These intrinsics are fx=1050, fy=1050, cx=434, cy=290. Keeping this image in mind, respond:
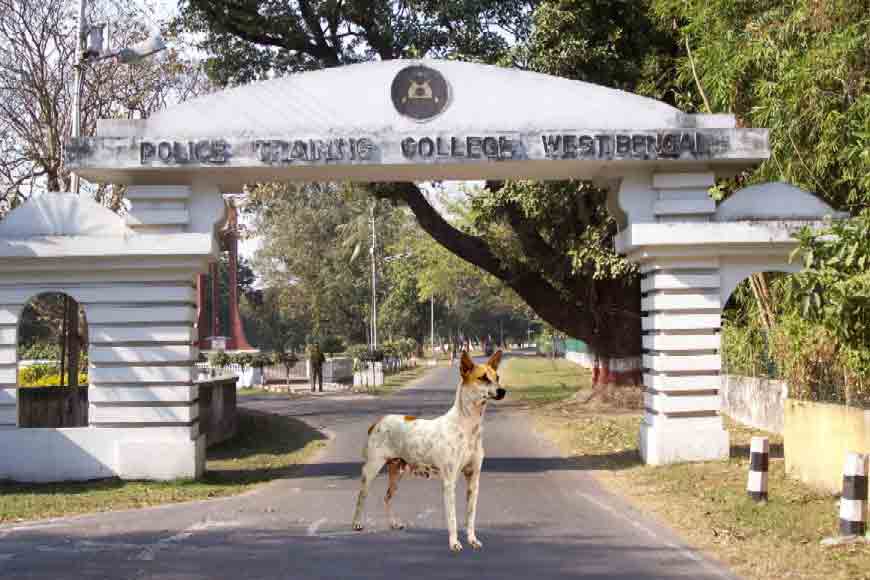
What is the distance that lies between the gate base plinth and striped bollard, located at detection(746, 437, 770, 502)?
3402 millimetres

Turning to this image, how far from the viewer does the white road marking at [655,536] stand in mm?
8477

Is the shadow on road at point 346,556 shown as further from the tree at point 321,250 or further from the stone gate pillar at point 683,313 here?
the tree at point 321,250

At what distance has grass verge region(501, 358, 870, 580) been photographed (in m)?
8.67

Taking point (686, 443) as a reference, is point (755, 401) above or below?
above

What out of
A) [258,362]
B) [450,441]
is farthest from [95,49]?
[258,362]

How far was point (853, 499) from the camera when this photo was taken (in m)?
9.34

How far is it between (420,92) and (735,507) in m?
6.91

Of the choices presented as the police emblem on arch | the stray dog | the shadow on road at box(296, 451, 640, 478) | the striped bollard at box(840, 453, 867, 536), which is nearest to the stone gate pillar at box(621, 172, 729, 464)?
the shadow on road at box(296, 451, 640, 478)

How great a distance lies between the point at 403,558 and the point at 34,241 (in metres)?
8.51

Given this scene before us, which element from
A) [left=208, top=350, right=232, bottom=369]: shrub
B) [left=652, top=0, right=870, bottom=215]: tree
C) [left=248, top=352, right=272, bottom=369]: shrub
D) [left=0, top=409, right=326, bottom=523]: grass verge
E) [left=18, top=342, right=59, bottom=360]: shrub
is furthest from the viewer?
[left=18, top=342, right=59, bottom=360]: shrub

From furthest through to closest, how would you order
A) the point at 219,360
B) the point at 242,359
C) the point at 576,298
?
the point at 242,359 → the point at 219,360 → the point at 576,298

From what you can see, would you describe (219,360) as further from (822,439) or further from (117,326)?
(822,439)

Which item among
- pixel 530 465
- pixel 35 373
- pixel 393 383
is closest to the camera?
pixel 530 465

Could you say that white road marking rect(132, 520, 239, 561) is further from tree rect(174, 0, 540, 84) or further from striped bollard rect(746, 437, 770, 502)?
tree rect(174, 0, 540, 84)
